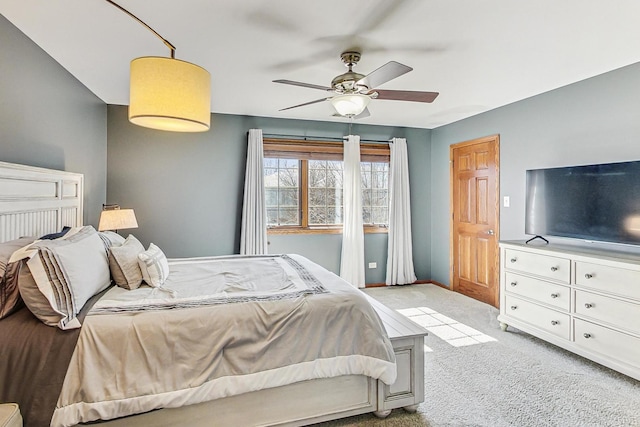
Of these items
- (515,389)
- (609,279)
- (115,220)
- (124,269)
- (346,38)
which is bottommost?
(515,389)

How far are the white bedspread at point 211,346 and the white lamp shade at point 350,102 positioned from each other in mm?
1423

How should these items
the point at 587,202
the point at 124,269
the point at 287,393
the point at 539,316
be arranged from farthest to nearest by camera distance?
the point at 539,316 → the point at 587,202 → the point at 124,269 → the point at 287,393

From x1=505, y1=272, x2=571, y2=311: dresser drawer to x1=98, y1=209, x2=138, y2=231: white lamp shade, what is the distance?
385cm

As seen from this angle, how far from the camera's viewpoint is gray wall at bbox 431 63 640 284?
2.86m

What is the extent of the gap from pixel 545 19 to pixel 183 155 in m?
3.87

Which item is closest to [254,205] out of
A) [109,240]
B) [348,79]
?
[109,240]

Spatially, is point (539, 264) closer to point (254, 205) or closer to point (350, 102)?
point (350, 102)

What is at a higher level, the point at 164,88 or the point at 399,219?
the point at 164,88

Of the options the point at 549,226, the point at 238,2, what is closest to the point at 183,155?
the point at 238,2

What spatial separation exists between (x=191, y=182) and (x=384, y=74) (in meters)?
3.00

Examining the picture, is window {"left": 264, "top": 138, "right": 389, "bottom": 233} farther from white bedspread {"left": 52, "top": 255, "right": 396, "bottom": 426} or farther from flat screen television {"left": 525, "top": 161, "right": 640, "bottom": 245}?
white bedspread {"left": 52, "top": 255, "right": 396, "bottom": 426}

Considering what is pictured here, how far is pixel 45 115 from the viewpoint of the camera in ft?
8.84

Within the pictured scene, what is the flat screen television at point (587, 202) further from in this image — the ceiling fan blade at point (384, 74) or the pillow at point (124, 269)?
the pillow at point (124, 269)

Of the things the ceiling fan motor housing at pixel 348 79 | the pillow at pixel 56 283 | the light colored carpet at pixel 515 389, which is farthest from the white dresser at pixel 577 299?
the pillow at pixel 56 283
